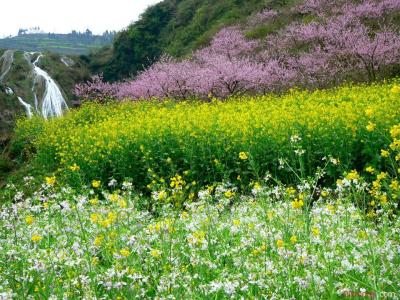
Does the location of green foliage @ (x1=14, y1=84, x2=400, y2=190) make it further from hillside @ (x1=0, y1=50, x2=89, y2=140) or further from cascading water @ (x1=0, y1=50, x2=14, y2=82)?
cascading water @ (x1=0, y1=50, x2=14, y2=82)

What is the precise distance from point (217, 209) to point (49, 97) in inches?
1449

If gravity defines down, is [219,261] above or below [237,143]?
above

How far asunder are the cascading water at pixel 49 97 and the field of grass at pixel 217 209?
18.9 meters

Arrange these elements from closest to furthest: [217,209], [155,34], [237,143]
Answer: [217,209] → [237,143] → [155,34]

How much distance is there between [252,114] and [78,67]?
137 ft

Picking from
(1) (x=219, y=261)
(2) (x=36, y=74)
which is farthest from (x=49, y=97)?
(1) (x=219, y=261)

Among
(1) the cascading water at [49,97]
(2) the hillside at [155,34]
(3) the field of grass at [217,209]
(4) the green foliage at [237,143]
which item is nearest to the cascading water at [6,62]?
(1) the cascading water at [49,97]

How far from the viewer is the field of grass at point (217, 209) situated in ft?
10.7

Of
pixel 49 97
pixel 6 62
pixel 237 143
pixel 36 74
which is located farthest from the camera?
pixel 6 62

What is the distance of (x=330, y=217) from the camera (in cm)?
447

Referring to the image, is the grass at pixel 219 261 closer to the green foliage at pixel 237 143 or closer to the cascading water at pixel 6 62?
the green foliage at pixel 237 143

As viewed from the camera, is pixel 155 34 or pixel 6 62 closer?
pixel 6 62

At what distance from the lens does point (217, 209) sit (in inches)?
226

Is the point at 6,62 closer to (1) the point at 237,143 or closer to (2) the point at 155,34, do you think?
(2) the point at 155,34
